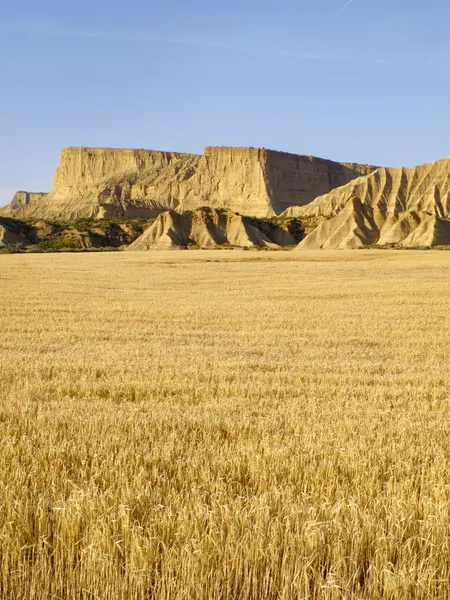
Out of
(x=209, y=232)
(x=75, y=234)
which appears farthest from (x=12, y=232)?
(x=209, y=232)

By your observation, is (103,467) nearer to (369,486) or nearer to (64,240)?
(369,486)

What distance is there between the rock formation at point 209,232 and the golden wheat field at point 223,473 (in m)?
111

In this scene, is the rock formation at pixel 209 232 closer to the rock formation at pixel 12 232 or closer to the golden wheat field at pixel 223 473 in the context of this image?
the rock formation at pixel 12 232

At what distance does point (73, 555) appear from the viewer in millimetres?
3404

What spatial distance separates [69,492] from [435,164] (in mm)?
212343

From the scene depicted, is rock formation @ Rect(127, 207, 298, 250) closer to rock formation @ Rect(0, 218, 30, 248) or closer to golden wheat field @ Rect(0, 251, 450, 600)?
rock formation @ Rect(0, 218, 30, 248)

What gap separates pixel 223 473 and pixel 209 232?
133055 millimetres

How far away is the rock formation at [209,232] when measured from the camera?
126688 mm

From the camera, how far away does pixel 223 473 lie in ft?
16.2

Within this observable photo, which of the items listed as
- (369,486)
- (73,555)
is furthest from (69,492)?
(369,486)

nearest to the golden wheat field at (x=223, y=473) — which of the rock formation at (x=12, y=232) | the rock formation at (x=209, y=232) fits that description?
the rock formation at (x=209, y=232)

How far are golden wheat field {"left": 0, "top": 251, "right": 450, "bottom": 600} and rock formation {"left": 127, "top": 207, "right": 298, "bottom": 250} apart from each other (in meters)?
111

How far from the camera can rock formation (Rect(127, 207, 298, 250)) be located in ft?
416

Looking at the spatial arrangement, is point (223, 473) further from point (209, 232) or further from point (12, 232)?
point (12, 232)
